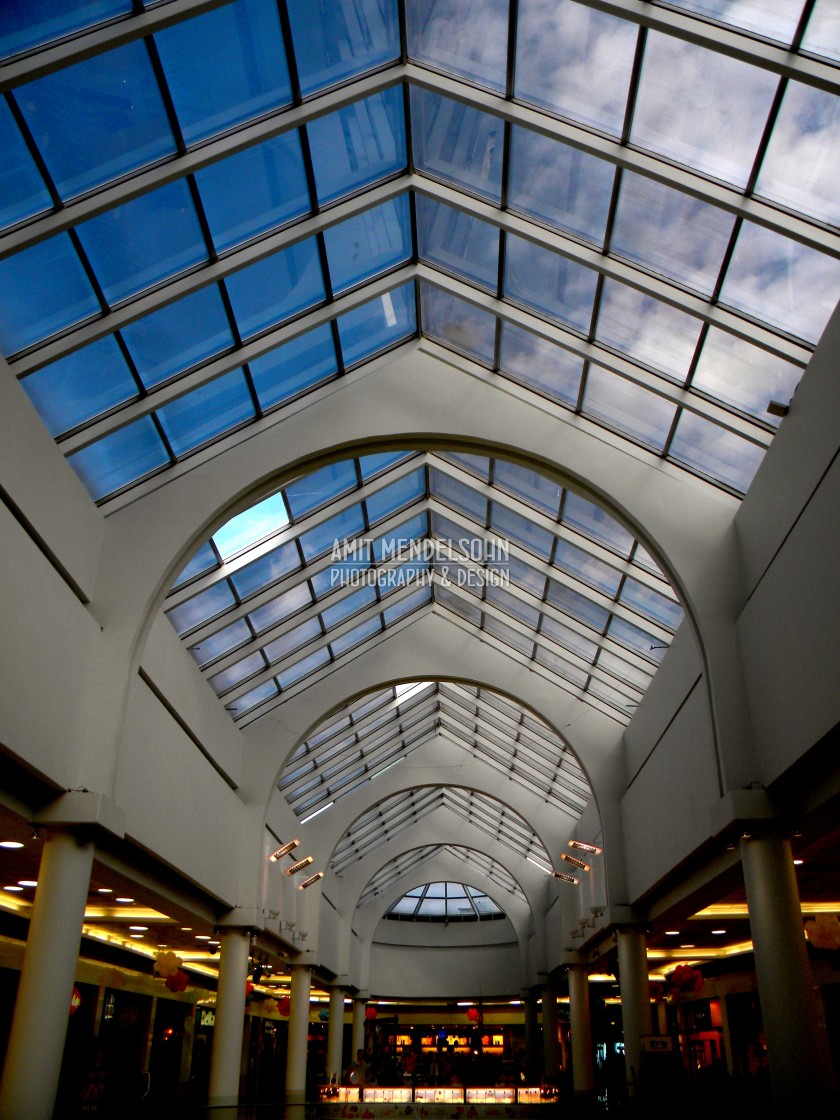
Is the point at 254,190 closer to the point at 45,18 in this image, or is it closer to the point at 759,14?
the point at 45,18

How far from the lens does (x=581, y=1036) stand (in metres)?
31.6

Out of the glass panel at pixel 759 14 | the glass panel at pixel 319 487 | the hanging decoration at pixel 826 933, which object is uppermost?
the glass panel at pixel 319 487

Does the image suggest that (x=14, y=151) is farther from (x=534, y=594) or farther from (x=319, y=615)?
(x=534, y=594)

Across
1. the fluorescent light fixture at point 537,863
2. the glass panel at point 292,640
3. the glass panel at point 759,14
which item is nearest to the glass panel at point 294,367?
the glass panel at point 292,640

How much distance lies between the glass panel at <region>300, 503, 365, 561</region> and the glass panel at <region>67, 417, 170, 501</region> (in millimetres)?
4956

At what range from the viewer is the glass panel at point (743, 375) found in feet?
41.7

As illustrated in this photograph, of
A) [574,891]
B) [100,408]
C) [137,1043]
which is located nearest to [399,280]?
[100,408]

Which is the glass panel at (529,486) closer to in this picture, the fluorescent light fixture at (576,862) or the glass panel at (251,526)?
the glass panel at (251,526)

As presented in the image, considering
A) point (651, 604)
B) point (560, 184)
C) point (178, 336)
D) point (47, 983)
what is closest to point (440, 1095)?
point (651, 604)

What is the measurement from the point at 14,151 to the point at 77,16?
163cm

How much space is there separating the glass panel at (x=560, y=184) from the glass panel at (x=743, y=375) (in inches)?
99.7

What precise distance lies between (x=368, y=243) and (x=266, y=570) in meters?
8.04

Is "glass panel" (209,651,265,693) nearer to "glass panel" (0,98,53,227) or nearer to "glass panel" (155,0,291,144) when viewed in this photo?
"glass panel" (0,98,53,227)

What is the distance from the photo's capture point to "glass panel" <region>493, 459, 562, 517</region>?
18922 mm
